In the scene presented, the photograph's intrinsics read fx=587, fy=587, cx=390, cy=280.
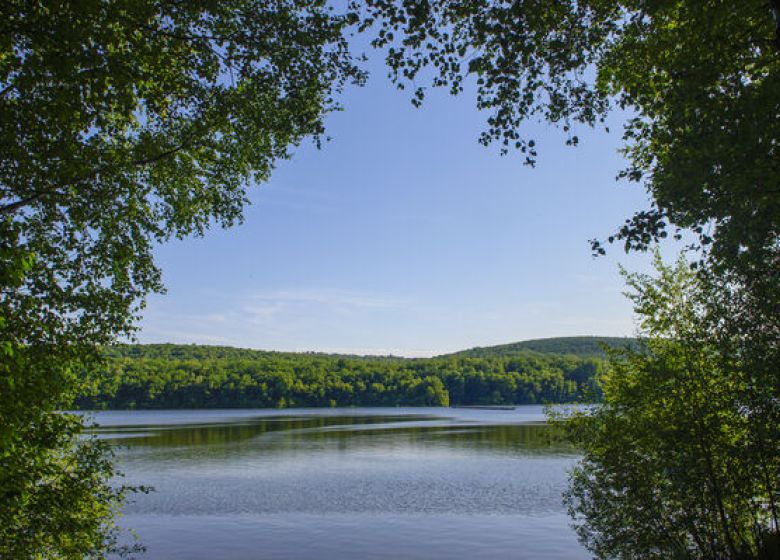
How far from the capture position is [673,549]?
14.7 metres

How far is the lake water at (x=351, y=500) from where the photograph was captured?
27.6 meters

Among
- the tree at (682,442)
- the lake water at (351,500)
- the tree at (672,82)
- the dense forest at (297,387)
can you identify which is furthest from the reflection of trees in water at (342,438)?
the dense forest at (297,387)

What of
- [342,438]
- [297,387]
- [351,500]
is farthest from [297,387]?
[351,500]

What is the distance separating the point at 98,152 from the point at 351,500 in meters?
31.4

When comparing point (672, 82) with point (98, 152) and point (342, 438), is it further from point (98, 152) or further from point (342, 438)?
point (342, 438)

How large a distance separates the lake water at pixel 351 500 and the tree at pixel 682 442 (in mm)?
2892

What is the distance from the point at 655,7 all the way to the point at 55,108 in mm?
10556

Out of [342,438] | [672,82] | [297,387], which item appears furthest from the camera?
[297,387]

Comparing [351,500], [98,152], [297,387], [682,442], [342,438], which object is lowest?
[342,438]

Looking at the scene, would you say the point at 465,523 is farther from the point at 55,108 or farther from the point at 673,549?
the point at 55,108

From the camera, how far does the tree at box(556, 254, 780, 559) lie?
13156mm

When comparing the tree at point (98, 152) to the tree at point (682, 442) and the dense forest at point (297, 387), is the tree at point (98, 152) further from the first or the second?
the dense forest at point (297, 387)

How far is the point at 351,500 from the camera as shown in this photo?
37.9 meters

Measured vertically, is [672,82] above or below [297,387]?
above
